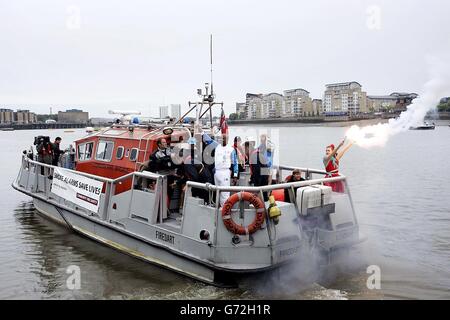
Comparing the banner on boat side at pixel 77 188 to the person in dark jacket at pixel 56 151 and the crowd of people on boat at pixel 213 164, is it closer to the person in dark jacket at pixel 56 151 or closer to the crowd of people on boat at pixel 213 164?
the crowd of people on boat at pixel 213 164

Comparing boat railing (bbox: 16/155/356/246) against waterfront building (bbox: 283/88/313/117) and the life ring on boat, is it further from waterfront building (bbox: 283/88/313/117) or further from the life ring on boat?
waterfront building (bbox: 283/88/313/117)

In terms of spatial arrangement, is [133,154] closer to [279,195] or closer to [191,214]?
[191,214]

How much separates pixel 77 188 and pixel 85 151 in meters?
1.10

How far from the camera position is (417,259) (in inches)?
381

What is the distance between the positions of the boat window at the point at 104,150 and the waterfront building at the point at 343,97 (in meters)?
120

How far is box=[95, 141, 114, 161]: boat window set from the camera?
10688 mm

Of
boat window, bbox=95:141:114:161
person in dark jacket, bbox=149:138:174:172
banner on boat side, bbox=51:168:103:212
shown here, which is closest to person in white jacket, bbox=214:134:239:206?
person in dark jacket, bbox=149:138:174:172

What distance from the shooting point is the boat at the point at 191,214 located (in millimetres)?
7355

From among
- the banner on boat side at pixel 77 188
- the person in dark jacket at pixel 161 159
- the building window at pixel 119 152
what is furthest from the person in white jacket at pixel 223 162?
the banner on boat side at pixel 77 188

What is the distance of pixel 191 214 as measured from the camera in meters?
7.94

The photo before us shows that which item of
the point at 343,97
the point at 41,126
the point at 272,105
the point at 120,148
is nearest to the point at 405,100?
the point at 120,148
